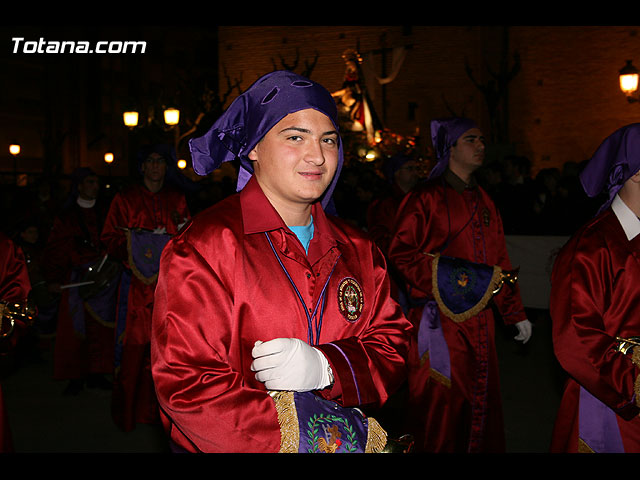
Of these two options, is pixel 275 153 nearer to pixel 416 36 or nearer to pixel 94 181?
pixel 94 181

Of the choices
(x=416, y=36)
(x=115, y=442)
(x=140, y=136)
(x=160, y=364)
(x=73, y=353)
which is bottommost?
(x=115, y=442)

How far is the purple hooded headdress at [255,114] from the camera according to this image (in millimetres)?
2027

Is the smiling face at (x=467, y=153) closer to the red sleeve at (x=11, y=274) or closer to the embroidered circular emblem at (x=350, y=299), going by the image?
the embroidered circular emblem at (x=350, y=299)

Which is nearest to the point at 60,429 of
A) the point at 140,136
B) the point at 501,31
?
the point at 501,31

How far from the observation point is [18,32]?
79.3 ft

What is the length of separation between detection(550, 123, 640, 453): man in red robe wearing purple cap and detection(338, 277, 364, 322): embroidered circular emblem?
0.94 m

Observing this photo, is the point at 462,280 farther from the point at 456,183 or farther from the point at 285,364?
the point at 285,364

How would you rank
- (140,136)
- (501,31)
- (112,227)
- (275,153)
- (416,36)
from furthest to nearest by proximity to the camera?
(140,136) → (416,36) → (501,31) → (112,227) → (275,153)

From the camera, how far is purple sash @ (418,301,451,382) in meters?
3.99

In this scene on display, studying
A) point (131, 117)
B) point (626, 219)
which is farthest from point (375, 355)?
point (131, 117)

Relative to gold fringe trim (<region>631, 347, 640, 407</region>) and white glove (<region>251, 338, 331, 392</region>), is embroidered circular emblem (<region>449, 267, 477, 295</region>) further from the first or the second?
white glove (<region>251, 338, 331, 392</region>)

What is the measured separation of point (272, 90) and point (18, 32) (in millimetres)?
25790

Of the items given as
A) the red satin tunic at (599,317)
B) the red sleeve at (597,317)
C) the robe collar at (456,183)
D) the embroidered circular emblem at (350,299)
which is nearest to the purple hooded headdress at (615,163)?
the red satin tunic at (599,317)

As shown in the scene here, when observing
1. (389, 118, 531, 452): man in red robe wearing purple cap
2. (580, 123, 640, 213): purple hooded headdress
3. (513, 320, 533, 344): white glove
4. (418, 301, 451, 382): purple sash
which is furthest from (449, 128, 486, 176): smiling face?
(580, 123, 640, 213): purple hooded headdress
